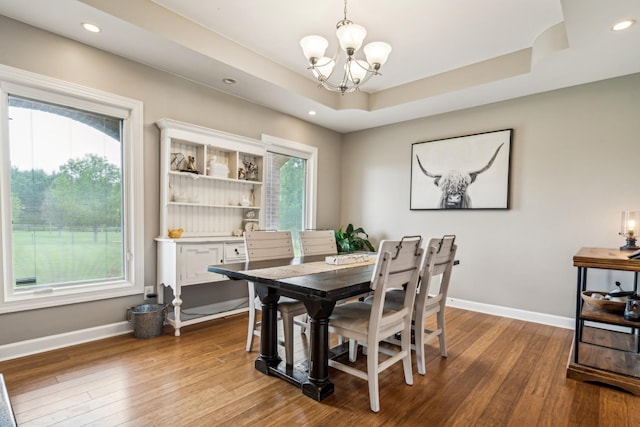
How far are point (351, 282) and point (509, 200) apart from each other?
2.91 m

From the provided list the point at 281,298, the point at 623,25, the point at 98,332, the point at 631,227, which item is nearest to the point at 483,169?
the point at 631,227

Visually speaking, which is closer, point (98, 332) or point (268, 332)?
point (268, 332)

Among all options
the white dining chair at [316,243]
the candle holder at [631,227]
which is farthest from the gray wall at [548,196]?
the white dining chair at [316,243]

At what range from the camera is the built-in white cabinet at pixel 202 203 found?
3.13 m

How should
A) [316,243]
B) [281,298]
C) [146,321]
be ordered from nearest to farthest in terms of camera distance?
[281,298] < [146,321] < [316,243]

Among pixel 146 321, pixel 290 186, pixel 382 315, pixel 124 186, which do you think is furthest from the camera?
pixel 290 186

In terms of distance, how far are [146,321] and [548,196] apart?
4.37 m

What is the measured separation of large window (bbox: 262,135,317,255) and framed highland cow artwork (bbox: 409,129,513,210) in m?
1.52

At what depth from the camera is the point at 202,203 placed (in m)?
3.59

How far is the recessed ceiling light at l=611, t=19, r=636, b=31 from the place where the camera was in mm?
2260

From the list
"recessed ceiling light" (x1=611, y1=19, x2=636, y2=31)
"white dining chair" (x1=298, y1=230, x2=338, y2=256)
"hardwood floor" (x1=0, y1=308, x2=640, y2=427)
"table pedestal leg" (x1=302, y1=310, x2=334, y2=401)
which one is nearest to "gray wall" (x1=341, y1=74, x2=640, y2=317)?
"hardwood floor" (x1=0, y1=308, x2=640, y2=427)

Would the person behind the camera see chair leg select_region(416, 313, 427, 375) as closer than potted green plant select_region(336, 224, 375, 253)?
Yes

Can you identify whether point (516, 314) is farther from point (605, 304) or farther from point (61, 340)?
point (61, 340)

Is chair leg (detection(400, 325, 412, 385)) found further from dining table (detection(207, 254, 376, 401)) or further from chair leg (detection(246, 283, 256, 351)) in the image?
chair leg (detection(246, 283, 256, 351))
